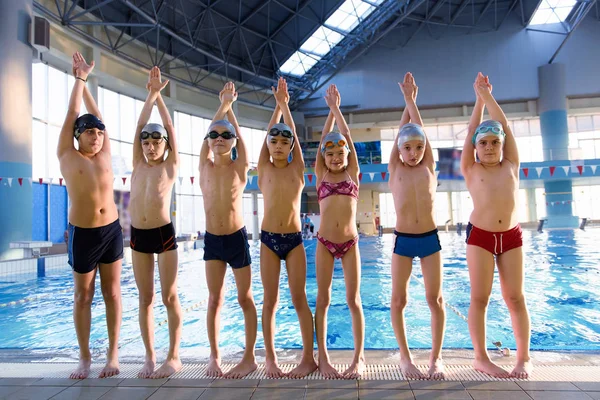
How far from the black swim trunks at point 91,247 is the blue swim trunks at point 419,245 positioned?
89.0 inches

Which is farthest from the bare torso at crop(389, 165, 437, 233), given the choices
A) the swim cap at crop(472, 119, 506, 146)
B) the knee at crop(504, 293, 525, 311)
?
the knee at crop(504, 293, 525, 311)

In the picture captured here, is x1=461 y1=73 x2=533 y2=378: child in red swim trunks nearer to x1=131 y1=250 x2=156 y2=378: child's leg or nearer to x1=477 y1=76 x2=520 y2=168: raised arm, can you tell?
x1=477 y1=76 x2=520 y2=168: raised arm

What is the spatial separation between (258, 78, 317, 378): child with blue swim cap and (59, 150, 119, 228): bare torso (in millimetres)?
1291

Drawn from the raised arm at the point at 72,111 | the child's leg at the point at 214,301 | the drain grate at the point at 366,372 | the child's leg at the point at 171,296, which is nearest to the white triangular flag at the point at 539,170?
the drain grate at the point at 366,372

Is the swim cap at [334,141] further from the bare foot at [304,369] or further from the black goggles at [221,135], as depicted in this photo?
the bare foot at [304,369]

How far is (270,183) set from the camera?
316 centimetres

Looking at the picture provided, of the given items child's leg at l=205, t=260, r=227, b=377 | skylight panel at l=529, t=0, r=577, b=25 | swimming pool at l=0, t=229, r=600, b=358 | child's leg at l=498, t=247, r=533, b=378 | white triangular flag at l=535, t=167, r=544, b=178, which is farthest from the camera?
A: skylight panel at l=529, t=0, r=577, b=25

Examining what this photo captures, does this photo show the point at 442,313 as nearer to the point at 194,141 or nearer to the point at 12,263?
the point at 12,263

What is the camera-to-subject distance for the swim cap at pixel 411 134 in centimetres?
292

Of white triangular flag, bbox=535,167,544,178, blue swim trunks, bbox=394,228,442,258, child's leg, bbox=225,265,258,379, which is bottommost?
child's leg, bbox=225,265,258,379

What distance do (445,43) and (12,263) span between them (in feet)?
90.9

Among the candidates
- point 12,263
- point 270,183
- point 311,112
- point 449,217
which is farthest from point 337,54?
point 270,183

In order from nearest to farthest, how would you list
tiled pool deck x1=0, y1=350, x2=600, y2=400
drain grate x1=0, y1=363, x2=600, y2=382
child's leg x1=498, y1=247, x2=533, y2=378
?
tiled pool deck x1=0, y1=350, x2=600, y2=400 < drain grate x1=0, y1=363, x2=600, y2=382 < child's leg x1=498, y1=247, x2=533, y2=378

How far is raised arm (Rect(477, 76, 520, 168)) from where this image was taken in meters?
2.99
